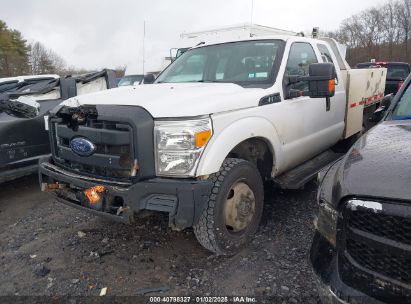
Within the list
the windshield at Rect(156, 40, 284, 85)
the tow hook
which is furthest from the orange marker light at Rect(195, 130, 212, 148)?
the tow hook

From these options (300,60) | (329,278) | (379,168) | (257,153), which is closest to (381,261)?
(329,278)

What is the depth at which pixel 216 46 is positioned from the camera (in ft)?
14.7

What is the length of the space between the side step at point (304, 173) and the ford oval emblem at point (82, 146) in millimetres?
1903

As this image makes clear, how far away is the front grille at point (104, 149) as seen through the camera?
2.81 metres

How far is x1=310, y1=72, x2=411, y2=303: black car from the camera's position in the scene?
1.63 meters

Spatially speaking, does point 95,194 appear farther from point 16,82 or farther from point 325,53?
point 16,82

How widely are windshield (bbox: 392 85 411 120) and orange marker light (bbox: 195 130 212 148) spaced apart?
1.50 meters

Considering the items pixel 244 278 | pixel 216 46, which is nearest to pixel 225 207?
pixel 244 278

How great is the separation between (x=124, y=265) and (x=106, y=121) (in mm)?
1267

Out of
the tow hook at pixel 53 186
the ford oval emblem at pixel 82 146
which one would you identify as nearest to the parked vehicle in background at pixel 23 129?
the tow hook at pixel 53 186

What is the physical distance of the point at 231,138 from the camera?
302cm

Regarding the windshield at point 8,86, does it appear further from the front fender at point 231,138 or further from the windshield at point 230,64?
the front fender at point 231,138

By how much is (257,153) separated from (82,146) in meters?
1.69

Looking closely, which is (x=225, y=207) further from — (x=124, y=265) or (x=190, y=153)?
(x=124, y=265)
